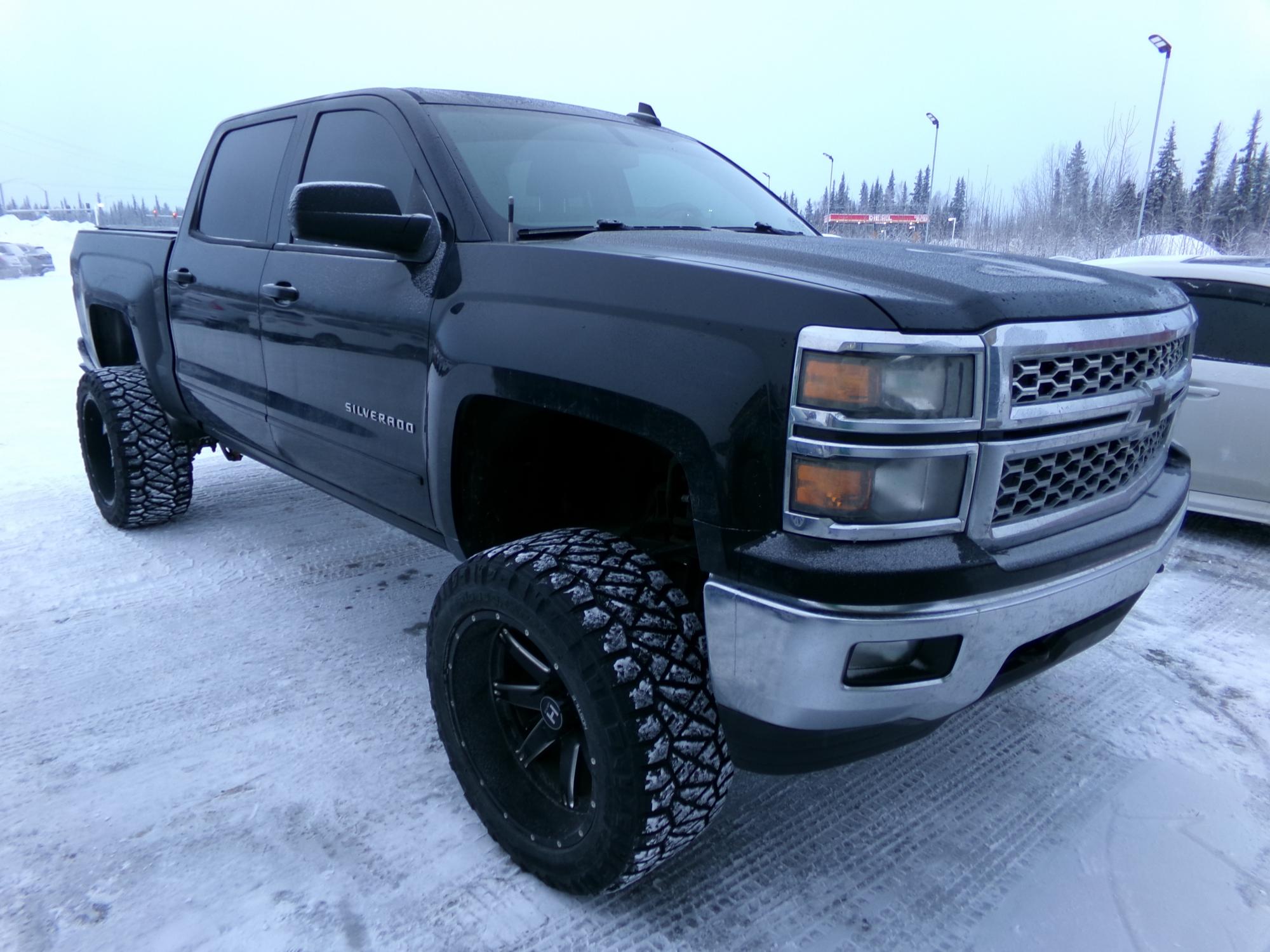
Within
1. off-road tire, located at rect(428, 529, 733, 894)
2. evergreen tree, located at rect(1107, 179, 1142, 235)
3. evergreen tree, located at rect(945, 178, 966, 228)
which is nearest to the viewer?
off-road tire, located at rect(428, 529, 733, 894)

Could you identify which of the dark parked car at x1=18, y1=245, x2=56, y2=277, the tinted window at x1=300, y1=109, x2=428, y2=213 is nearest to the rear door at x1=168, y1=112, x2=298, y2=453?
the tinted window at x1=300, y1=109, x2=428, y2=213

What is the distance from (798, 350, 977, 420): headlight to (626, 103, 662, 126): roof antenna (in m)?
2.24

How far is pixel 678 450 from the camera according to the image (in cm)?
162

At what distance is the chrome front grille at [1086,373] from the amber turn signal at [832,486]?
31cm

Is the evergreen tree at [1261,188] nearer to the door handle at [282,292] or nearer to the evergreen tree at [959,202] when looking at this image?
the evergreen tree at [959,202]

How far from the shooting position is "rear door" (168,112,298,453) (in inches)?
123

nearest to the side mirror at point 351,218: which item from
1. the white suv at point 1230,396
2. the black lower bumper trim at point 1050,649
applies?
the black lower bumper trim at point 1050,649

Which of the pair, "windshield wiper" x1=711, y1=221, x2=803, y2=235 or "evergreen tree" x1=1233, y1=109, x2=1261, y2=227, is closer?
"windshield wiper" x1=711, y1=221, x2=803, y2=235

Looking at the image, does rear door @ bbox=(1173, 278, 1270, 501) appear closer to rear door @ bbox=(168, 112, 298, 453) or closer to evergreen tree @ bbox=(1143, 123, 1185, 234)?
rear door @ bbox=(168, 112, 298, 453)

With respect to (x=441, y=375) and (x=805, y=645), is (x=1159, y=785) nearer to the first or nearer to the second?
(x=805, y=645)

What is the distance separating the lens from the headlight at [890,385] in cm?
142

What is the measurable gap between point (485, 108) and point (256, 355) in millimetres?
1205

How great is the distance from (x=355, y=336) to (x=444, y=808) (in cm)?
133

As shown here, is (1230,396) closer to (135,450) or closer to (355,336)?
(355,336)
